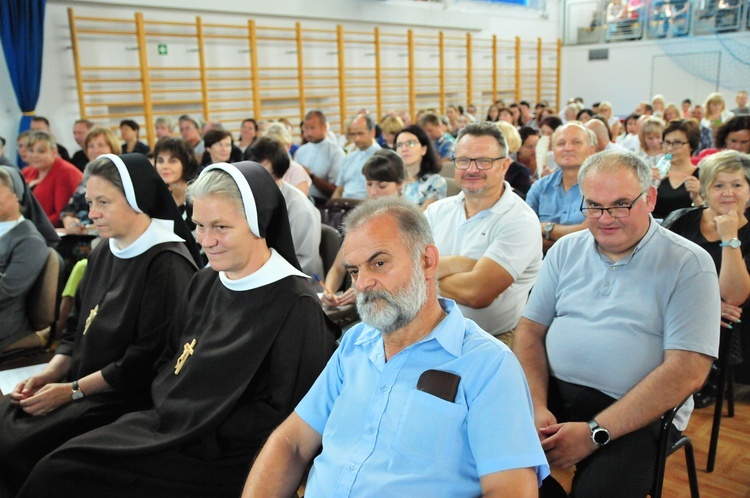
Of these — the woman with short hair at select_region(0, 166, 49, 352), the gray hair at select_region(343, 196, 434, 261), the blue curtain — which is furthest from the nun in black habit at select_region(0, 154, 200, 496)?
the blue curtain

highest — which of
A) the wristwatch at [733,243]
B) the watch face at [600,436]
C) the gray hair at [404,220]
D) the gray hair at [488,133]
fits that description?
the gray hair at [488,133]

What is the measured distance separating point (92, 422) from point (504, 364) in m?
1.71

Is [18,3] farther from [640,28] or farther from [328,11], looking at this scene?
[640,28]

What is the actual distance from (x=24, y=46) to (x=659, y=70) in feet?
43.8

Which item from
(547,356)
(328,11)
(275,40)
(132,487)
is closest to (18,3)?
(275,40)

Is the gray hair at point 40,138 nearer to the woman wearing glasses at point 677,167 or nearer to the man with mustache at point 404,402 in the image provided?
the man with mustache at point 404,402

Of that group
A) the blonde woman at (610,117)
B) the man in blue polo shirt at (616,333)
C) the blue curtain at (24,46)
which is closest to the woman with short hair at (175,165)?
the man in blue polo shirt at (616,333)

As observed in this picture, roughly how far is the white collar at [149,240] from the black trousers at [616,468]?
1714mm

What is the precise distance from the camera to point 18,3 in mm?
7086

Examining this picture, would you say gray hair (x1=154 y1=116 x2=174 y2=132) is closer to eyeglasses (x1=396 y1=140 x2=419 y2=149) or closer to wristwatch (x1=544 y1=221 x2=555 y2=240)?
eyeglasses (x1=396 y1=140 x2=419 y2=149)

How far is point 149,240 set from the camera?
2.46 meters

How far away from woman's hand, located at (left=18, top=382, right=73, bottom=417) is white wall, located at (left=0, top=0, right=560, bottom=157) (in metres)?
6.24

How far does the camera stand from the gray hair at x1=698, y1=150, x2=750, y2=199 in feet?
8.97

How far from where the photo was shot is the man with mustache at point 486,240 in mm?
2553
